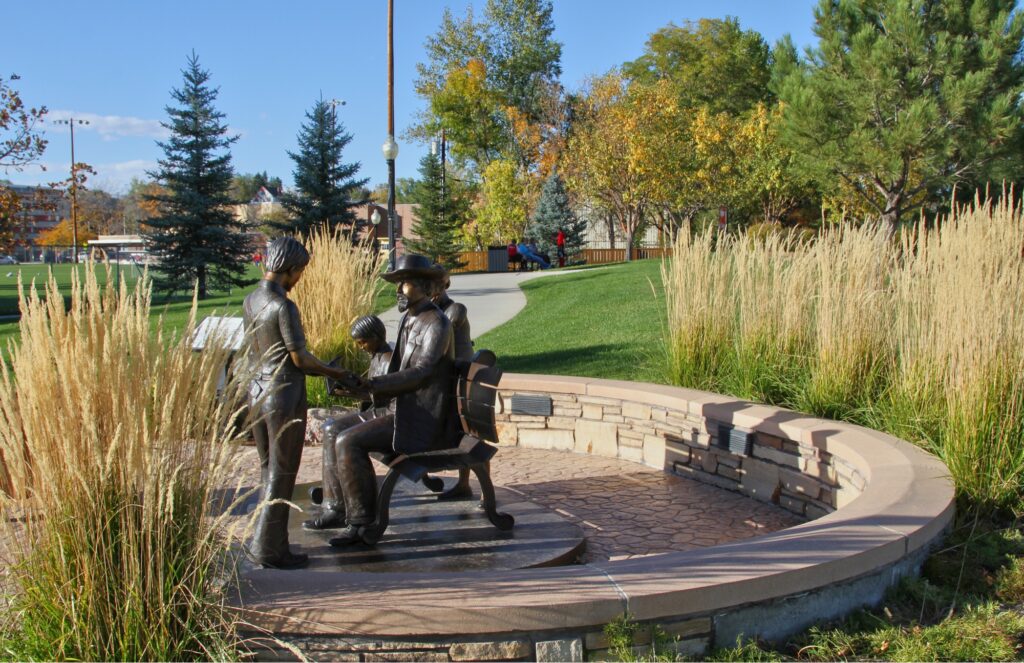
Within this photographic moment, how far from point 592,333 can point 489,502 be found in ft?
21.7

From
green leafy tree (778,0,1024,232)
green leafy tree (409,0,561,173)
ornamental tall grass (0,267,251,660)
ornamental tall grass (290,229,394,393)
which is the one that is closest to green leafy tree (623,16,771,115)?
green leafy tree (409,0,561,173)

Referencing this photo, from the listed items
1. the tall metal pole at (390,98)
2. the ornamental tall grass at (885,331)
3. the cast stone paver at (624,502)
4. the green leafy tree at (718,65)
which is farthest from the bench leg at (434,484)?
the green leafy tree at (718,65)

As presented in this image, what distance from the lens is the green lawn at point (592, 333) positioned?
28.5 feet

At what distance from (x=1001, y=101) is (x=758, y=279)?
52.1 ft

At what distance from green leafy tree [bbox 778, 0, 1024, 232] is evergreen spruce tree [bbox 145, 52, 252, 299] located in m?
14.8

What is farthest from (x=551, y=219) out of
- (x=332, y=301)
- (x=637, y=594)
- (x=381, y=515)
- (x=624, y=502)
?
(x=637, y=594)

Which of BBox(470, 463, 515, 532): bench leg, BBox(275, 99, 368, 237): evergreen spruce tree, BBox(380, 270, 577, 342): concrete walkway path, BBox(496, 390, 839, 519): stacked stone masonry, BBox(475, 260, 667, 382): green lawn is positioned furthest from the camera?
BBox(275, 99, 368, 237): evergreen spruce tree

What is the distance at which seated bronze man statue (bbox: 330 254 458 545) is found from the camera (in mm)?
4289

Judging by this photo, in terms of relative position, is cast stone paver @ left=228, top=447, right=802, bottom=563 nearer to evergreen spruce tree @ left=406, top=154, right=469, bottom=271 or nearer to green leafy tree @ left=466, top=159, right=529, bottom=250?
evergreen spruce tree @ left=406, top=154, right=469, bottom=271

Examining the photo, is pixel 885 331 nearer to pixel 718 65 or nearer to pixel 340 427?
pixel 340 427

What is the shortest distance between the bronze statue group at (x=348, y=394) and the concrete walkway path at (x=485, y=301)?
725cm

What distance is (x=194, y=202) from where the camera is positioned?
21359 millimetres

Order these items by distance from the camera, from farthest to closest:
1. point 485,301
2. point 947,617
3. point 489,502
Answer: point 485,301 < point 489,502 < point 947,617

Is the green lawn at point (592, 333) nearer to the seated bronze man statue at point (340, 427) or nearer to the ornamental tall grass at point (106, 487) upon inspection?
the seated bronze man statue at point (340, 427)
